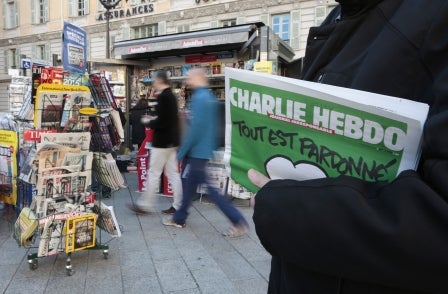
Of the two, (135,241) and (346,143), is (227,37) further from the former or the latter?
(346,143)

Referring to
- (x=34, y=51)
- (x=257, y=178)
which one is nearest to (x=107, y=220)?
(x=257, y=178)

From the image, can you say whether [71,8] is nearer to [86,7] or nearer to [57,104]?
[86,7]

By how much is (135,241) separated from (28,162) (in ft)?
4.74

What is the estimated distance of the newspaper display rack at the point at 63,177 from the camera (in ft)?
11.8

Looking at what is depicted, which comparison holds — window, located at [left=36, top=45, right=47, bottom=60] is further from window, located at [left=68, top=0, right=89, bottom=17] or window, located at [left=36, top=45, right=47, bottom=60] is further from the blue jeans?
the blue jeans

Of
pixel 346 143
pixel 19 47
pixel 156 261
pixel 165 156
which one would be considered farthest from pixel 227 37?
pixel 19 47

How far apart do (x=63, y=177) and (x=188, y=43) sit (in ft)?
18.6

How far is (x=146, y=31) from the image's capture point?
25.4 m

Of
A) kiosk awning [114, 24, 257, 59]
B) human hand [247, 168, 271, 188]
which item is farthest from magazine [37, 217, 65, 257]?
kiosk awning [114, 24, 257, 59]

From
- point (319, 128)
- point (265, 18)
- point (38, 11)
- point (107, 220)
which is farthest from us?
point (38, 11)

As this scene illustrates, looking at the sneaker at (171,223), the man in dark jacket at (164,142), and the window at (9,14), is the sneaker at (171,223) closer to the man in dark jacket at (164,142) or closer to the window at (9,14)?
the man in dark jacket at (164,142)

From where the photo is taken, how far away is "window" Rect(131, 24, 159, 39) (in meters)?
25.0

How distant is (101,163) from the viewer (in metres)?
4.07

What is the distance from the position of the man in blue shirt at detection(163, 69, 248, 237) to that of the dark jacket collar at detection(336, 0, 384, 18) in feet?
12.6
